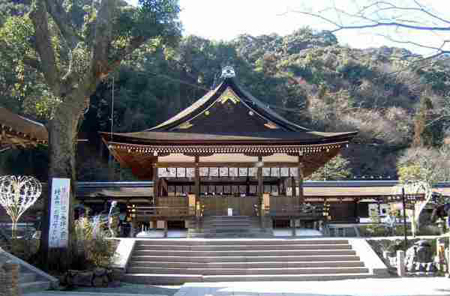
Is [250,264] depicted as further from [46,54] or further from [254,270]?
[46,54]

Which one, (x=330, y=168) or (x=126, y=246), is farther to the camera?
(x=330, y=168)

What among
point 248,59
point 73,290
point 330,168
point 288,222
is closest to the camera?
point 73,290

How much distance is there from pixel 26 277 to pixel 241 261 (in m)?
6.39

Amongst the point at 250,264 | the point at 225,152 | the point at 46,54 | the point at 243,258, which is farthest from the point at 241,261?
the point at 46,54

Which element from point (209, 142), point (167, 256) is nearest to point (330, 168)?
point (209, 142)

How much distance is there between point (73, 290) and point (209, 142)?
9.72 meters

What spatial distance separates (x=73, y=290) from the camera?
11.0 m

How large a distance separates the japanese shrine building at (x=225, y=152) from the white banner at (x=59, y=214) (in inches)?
251

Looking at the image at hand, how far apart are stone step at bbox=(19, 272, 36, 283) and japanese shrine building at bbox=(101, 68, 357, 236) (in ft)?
27.4

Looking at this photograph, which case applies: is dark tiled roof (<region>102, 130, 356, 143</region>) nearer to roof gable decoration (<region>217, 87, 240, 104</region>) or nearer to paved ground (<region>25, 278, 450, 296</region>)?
roof gable decoration (<region>217, 87, 240, 104</region>)

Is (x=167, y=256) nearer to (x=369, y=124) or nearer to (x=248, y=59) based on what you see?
(x=369, y=124)

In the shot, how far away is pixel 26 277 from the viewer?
10.6 meters

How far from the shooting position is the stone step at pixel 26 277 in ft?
34.1

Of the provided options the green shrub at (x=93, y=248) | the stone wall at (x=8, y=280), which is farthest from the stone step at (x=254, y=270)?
the stone wall at (x=8, y=280)
